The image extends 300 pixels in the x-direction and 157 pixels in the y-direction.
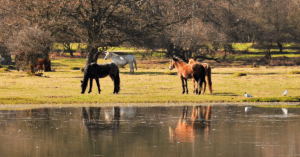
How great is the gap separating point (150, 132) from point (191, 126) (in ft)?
6.14

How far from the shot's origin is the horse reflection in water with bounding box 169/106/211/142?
1383 cm

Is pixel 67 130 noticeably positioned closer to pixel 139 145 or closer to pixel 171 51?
pixel 139 145

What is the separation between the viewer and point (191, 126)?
1605 cm

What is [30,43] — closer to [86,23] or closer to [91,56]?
[86,23]

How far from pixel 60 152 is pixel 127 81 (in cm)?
2647

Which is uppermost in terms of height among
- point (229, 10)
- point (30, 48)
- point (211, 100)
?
point (229, 10)

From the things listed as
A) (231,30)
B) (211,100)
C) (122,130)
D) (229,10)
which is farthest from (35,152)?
(229,10)

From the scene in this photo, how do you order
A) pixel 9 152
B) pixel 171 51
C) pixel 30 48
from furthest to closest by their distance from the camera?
pixel 171 51 < pixel 30 48 < pixel 9 152

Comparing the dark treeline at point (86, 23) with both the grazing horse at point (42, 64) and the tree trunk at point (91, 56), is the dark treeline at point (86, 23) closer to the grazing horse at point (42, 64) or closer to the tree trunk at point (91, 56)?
the tree trunk at point (91, 56)

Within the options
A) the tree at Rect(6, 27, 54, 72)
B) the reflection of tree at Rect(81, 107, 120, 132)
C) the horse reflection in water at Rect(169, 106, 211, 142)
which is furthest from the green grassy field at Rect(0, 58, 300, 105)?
the horse reflection in water at Rect(169, 106, 211, 142)

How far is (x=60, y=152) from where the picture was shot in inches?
466

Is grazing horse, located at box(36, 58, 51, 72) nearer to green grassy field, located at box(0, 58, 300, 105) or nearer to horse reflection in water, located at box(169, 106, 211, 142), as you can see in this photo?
green grassy field, located at box(0, 58, 300, 105)

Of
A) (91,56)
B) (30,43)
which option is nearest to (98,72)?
(30,43)

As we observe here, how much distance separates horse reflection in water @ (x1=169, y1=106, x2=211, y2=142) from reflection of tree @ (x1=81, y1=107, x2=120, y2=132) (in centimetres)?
219
